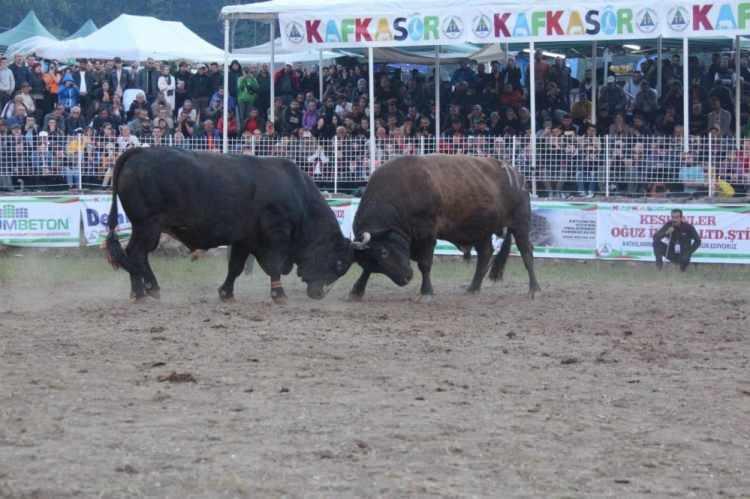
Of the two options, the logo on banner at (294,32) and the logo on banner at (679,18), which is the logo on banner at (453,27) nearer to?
the logo on banner at (294,32)

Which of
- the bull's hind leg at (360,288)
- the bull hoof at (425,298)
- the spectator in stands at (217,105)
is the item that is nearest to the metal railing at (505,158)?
the spectator in stands at (217,105)

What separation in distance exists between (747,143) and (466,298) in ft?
20.9

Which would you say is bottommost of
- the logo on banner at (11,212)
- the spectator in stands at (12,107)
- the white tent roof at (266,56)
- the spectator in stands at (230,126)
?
the logo on banner at (11,212)

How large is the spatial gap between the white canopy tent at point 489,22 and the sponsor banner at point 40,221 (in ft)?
9.69

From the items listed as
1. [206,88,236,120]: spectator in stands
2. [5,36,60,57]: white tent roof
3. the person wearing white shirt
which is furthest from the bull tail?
[5,36,60,57]: white tent roof

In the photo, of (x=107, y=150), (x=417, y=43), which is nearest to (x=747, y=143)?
(x=417, y=43)

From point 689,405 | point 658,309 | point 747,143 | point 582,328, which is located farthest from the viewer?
point 747,143

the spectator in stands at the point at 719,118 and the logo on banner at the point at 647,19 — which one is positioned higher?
the logo on banner at the point at 647,19

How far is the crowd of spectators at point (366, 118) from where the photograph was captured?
834 inches

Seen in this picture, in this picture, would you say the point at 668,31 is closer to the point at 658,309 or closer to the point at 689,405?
the point at 658,309

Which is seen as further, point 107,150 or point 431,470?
point 107,150

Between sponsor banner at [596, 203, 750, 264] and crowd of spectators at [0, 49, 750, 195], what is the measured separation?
0.74 metres

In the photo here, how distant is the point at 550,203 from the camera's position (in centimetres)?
2077

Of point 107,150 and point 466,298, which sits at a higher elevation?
point 107,150
